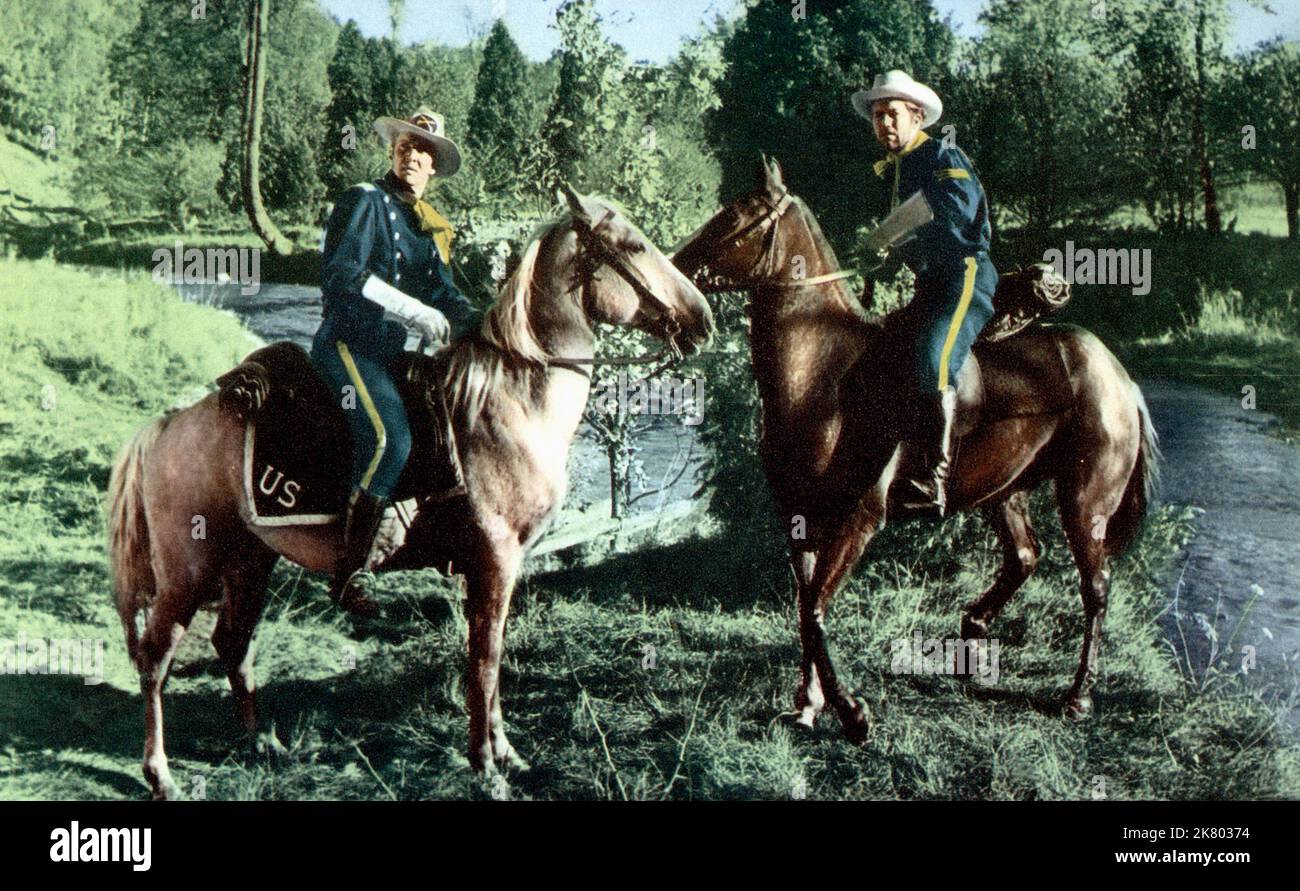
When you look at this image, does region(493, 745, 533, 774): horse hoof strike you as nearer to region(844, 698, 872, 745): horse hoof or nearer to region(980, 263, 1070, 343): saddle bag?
region(844, 698, 872, 745): horse hoof

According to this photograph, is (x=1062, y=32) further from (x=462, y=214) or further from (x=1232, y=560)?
(x=462, y=214)

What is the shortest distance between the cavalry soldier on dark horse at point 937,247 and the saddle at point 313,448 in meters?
1.98

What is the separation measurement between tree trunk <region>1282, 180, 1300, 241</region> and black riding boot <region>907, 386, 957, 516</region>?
86.6 inches

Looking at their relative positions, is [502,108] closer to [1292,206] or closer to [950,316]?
[950,316]

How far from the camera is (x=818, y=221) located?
4.86 metres

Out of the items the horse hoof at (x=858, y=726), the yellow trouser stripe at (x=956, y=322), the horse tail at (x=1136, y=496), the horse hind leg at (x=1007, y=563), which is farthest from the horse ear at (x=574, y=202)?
the horse tail at (x=1136, y=496)

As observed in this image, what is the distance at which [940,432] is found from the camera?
14.9 feet

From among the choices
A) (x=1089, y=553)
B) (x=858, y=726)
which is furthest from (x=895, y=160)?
(x=858, y=726)

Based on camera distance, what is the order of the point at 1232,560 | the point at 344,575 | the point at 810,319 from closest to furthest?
the point at 344,575 → the point at 810,319 → the point at 1232,560

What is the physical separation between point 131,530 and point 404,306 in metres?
1.48

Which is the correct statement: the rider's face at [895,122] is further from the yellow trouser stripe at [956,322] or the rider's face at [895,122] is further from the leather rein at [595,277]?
the leather rein at [595,277]

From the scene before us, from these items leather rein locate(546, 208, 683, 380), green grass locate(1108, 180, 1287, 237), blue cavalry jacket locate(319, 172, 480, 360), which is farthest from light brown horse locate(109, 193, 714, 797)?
green grass locate(1108, 180, 1287, 237)
